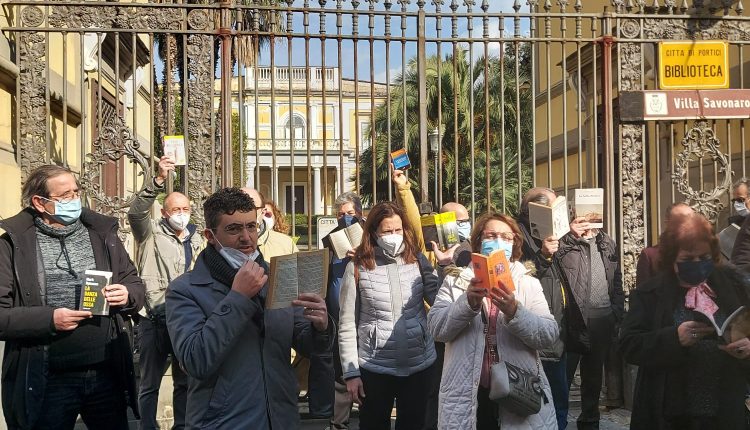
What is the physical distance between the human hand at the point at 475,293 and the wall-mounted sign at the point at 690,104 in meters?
4.99

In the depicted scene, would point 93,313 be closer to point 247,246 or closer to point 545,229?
point 247,246

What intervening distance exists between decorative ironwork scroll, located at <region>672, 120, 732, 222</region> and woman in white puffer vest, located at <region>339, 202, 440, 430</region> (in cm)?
418

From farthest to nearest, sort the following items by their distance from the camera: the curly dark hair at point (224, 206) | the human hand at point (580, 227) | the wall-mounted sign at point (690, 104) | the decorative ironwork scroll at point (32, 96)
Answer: the wall-mounted sign at point (690, 104) → the decorative ironwork scroll at point (32, 96) → the human hand at point (580, 227) → the curly dark hair at point (224, 206)

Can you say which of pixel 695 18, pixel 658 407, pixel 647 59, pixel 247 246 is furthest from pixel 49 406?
pixel 647 59

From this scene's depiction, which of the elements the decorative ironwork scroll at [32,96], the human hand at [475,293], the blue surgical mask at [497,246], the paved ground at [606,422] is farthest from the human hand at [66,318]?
Result: the decorative ironwork scroll at [32,96]

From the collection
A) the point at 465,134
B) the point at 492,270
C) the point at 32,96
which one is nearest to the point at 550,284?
the point at 492,270

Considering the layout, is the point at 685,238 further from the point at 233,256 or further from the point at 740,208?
the point at 740,208

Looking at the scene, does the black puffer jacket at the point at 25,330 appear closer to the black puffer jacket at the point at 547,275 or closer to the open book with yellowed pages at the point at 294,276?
the open book with yellowed pages at the point at 294,276

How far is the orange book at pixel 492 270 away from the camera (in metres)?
3.80

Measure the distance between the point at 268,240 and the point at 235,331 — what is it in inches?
118

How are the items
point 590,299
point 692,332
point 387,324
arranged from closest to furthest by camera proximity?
point 692,332, point 387,324, point 590,299

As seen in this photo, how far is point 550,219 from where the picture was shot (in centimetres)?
543

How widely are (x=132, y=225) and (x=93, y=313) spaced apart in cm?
190

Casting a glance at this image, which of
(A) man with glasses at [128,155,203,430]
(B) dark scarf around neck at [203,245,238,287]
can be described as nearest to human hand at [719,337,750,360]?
(B) dark scarf around neck at [203,245,238,287]
